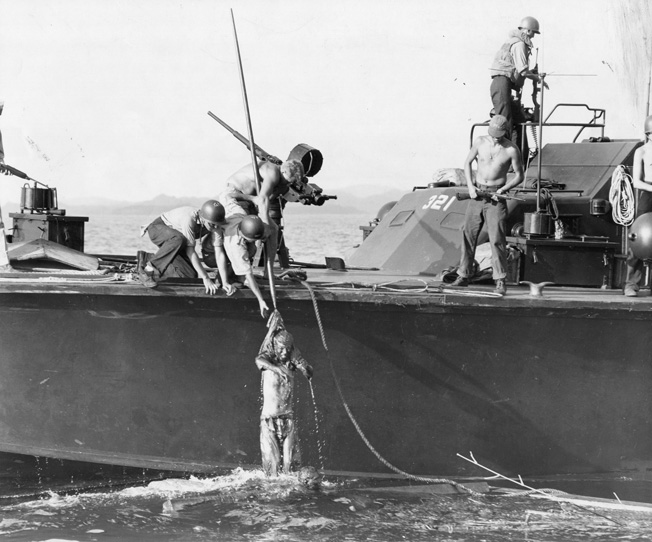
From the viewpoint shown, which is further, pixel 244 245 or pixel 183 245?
pixel 183 245

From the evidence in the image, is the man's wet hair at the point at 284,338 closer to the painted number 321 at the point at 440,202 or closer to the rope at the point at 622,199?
the rope at the point at 622,199

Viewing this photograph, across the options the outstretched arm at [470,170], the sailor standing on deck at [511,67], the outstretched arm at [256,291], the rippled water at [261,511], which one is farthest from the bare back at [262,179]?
the sailor standing on deck at [511,67]

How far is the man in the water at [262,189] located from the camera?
8969 mm

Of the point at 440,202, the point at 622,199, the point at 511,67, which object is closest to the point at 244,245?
the point at 622,199

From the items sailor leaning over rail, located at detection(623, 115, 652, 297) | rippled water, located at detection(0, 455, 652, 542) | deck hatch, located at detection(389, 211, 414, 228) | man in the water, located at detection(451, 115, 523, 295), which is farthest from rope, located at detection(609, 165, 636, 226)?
deck hatch, located at detection(389, 211, 414, 228)

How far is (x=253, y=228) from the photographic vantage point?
26.8 feet

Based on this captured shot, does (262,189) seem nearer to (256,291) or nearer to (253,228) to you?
(253,228)

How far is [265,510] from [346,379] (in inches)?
46.5

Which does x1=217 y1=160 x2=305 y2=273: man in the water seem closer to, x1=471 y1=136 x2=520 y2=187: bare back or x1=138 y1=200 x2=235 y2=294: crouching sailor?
x1=138 y1=200 x2=235 y2=294: crouching sailor

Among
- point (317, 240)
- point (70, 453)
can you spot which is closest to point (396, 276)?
point (70, 453)

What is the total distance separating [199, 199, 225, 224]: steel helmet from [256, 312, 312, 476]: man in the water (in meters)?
0.88

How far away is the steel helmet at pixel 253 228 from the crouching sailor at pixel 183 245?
0.94ft

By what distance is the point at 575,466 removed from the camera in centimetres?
879

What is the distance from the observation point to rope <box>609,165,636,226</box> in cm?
924
